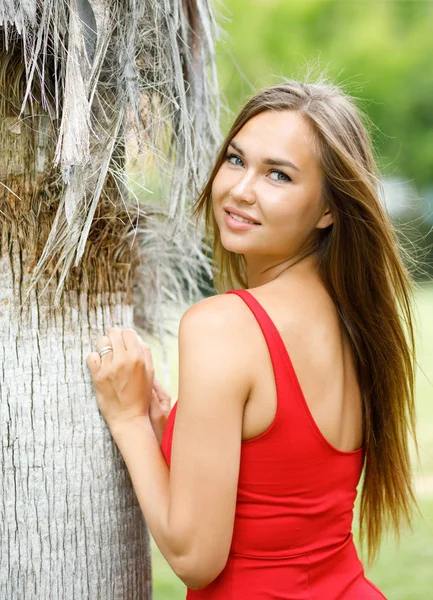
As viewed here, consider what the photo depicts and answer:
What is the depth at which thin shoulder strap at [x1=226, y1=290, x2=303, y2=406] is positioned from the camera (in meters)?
1.96

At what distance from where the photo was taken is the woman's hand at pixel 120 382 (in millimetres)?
2301

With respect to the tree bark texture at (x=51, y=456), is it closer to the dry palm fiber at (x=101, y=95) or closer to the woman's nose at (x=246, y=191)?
the dry palm fiber at (x=101, y=95)

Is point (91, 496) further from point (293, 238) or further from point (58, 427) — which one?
point (293, 238)

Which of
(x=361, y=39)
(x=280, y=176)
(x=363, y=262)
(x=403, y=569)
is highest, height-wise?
(x=361, y=39)

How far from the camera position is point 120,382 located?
2.30 meters

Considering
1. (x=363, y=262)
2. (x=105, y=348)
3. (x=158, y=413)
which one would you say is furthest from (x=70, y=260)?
(x=363, y=262)

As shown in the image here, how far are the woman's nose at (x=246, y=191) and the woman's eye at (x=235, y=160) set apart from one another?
0.39ft

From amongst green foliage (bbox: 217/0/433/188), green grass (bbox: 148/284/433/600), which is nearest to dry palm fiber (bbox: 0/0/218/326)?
green grass (bbox: 148/284/433/600)

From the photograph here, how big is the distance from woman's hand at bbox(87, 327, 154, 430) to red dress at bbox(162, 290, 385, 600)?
0.56 feet

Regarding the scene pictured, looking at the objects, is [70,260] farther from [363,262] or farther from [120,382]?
[363,262]

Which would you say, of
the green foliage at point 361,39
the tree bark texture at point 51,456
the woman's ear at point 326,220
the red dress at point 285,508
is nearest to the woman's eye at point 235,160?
the woman's ear at point 326,220

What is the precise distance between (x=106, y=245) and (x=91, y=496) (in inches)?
28.8

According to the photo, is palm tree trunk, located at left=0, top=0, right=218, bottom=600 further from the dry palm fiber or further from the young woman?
the young woman

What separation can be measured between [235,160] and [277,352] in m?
0.63
